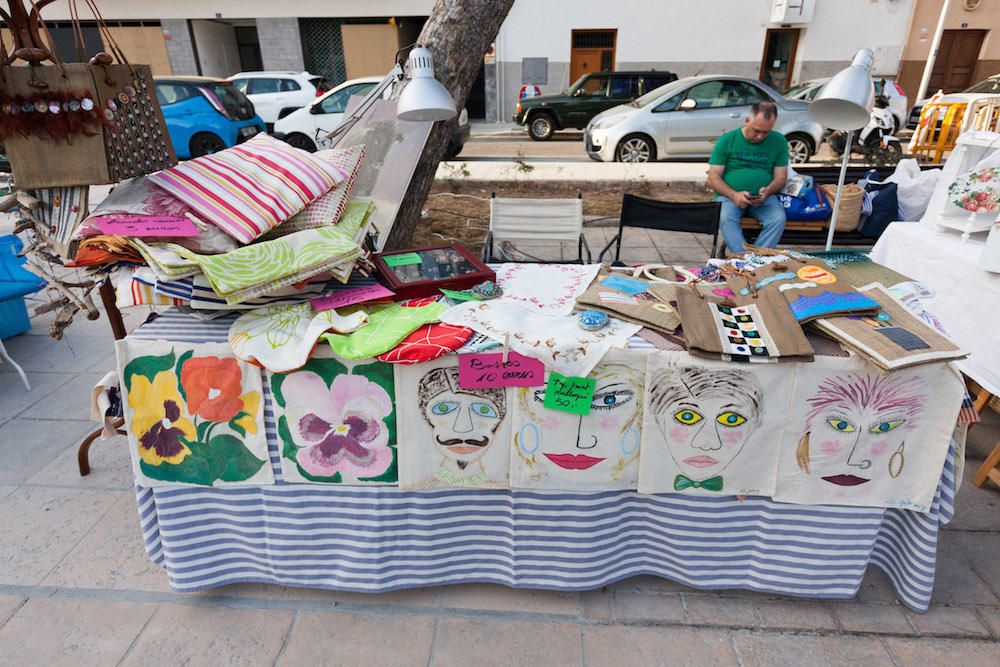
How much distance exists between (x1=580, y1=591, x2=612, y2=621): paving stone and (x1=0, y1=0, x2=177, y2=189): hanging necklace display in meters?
2.26

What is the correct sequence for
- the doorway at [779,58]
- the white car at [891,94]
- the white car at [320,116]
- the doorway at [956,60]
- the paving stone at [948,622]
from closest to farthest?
the paving stone at [948,622], the white car at [320,116], the white car at [891,94], the doorway at [956,60], the doorway at [779,58]

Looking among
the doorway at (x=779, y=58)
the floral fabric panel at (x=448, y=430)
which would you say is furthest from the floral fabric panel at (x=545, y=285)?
the doorway at (x=779, y=58)

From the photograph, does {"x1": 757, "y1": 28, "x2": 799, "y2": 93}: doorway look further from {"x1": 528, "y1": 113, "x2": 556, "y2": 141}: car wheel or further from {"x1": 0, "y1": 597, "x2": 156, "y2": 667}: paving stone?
{"x1": 0, "y1": 597, "x2": 156, "y2": 667}: paving stone

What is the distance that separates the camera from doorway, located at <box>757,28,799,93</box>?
1622 centimetres

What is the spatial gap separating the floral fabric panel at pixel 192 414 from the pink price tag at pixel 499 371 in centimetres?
68

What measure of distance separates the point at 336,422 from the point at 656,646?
1310mm

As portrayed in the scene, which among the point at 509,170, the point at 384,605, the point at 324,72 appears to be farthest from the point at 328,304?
the point at 324,72

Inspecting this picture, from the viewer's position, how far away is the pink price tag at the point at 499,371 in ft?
6.01

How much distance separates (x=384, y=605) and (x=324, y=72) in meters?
19.0

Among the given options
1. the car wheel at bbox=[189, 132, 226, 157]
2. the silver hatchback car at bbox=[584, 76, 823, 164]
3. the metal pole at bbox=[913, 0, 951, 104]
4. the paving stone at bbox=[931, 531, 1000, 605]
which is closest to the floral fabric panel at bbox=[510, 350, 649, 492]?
the paving stone at bbox=[931, 531, 1000, 605]

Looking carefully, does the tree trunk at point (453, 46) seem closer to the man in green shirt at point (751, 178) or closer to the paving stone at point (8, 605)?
the man in green shirt at point (751, 178)

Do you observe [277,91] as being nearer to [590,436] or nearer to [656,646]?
[590,436]

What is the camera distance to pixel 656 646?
1.97 meters

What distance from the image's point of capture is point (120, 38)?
17.4 m
